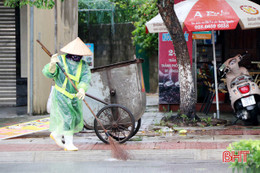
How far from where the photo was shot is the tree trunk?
928cm

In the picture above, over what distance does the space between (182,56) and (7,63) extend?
635cm

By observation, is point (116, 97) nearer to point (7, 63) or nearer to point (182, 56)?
point (182, 56)

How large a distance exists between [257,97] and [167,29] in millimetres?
2374

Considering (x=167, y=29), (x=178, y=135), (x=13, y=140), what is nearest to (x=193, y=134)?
(x=178, y=135)

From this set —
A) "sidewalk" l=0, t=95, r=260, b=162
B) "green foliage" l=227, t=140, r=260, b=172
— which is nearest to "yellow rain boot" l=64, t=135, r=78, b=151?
"sidewalk" l=0, t=95, r=260, b=162

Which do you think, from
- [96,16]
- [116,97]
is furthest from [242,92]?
[96,16]

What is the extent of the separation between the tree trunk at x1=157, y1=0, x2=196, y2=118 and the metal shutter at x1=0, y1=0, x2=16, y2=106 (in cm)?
589

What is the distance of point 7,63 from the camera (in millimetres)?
13508

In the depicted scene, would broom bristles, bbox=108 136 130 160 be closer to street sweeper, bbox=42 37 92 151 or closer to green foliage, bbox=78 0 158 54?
street sweeper, bbox=42 37 92 151

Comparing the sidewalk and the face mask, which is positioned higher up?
the face mask

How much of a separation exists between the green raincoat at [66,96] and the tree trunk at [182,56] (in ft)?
9.00

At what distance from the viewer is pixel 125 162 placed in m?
6.34

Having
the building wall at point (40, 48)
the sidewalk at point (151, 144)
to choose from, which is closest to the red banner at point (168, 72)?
the sidewalk at point (151, 144)

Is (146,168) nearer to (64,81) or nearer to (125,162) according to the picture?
(125,162)
